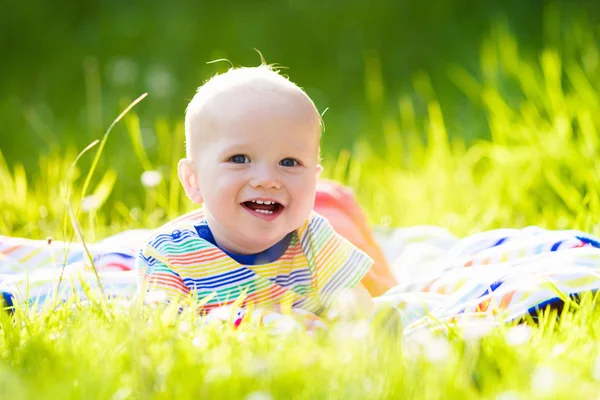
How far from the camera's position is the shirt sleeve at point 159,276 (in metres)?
2.06

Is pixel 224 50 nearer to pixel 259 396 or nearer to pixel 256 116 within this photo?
pixel 256 116

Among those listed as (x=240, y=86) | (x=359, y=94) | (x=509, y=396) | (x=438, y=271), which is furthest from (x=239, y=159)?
(x=359, y=94)

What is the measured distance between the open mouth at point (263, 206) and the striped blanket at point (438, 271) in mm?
257

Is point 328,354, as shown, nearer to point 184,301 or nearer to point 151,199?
point 184,301

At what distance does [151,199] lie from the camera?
347 cm

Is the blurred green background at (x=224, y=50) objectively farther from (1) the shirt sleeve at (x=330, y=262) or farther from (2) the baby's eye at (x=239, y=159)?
(2) the baby's eye at (x=239, y=159)

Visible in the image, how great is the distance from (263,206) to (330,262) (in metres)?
0.26

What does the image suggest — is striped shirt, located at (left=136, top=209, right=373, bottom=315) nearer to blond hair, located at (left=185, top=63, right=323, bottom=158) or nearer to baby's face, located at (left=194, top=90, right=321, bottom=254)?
baby's face, located at (left=194, top=90, right=321, bottom=254)

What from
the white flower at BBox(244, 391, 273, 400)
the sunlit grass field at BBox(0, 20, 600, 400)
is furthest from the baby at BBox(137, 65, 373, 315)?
the white flower at BBox(244, 391, 273, 400)

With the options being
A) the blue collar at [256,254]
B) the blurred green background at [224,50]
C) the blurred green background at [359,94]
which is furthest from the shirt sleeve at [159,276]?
the blurred green background at [224,50]

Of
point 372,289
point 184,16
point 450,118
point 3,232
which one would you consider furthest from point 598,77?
point 184,16

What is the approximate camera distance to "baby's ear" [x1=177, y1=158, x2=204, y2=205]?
2.19 m

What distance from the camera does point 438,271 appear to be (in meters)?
2.66

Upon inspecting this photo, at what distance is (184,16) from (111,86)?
1213mm
